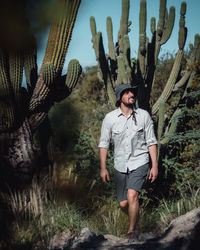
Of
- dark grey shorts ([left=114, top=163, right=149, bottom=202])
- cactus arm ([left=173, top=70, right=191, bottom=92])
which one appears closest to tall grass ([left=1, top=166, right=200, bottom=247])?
dark grey shorts ([left=114, top=163, right=149, bottom=202])

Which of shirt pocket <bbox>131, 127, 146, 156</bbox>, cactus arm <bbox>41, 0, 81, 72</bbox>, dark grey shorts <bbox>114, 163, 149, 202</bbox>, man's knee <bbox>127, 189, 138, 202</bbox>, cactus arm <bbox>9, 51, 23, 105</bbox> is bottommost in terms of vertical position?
man's knee <bbox>127, 189, 138, 202</bbox>

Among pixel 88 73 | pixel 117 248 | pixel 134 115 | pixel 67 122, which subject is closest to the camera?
pixel 117 248

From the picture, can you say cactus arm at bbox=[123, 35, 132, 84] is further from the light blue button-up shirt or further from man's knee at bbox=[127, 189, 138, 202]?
man's knee at bbox=[127, 189, 138, 202]

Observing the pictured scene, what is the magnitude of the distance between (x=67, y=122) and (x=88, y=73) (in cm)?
809

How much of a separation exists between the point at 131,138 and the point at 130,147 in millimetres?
121

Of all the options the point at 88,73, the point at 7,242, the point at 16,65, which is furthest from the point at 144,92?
the point at 88,73

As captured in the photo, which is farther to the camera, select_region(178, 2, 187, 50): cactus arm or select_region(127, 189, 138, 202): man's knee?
select_region(178, 2, 187, 50): cactus arm

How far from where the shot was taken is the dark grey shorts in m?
3.78

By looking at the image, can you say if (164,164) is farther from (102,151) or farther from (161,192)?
(102,151)

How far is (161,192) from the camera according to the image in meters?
5.72

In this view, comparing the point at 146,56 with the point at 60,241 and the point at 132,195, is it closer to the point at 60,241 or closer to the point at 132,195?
the point at 132,195

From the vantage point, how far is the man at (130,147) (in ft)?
12.4

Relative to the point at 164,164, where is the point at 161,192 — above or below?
below

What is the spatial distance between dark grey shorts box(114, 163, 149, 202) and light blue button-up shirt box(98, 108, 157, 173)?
0.07m
